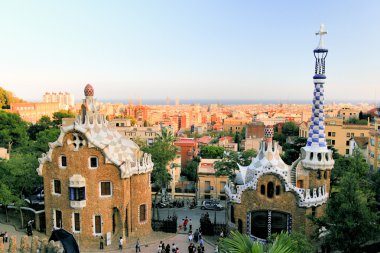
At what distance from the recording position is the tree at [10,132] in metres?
61.4

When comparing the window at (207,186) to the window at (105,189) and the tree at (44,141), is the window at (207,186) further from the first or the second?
the tree at (44,141)

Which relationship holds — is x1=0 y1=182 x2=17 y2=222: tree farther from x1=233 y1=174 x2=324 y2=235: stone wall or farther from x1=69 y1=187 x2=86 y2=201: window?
Answer: x1=233 y1=174 x2=324 y2=235: stone wall

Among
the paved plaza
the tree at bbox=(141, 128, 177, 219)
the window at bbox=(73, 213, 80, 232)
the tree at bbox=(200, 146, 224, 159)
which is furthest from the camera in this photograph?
the tree at bbox=(200, 146, 224, 159)

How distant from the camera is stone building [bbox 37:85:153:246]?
28.0 meters

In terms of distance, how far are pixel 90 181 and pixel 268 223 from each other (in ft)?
46.0

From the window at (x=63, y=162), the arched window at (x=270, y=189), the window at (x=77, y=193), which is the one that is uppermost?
the window at (x=63, y=162)

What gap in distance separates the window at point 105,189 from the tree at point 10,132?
39869 millimetres

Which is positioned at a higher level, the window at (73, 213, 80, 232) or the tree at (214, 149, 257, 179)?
the tree at (214, 149, 257, 179)

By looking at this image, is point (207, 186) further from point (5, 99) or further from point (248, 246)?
point (5, 99)

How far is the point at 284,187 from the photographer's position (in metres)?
26.7

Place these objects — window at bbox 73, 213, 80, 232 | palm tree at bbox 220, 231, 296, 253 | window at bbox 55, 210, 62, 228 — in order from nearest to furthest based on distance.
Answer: palm tree at bbox 220, 231, 296, 253 < window at bbox 73, 213, 80, 232 < window at bbox 55, 210, 62, 228

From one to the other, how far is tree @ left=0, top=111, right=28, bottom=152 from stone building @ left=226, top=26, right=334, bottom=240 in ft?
154

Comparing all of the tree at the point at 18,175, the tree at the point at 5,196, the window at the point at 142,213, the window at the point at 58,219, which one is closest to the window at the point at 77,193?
the window at the point at 58,219

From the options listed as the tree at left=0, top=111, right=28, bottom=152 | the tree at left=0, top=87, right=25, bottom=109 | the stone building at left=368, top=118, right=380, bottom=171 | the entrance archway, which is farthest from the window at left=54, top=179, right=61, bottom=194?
the tree at left=0, top=87, right=25, bottom=109
